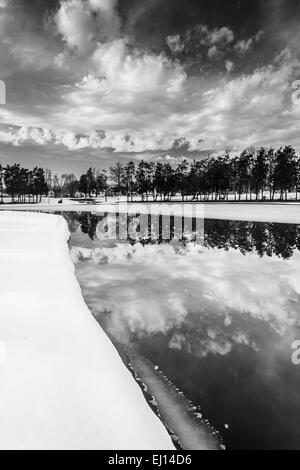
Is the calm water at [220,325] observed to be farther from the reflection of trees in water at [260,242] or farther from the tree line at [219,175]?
the tree line at [219,175]

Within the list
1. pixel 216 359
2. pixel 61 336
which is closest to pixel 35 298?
pixel 61 336

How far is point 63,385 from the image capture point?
14.0 feet

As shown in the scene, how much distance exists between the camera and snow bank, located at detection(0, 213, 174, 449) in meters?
3.41

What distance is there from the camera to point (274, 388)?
15.6 ft

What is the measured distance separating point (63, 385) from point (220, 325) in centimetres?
390

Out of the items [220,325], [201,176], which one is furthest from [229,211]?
[201,176]

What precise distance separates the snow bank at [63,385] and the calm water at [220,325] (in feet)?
2.81

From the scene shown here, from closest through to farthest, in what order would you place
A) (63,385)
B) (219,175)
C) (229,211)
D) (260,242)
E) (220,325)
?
(63,385) < (220,325) < (260,242) < (229,211) < (219,175)

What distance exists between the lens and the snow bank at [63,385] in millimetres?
3408

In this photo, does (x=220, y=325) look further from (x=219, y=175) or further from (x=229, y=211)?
(x=219, y=175)

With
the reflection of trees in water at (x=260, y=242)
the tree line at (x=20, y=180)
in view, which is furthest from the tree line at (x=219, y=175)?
the reflection of trees in water at (x=260, y=242)

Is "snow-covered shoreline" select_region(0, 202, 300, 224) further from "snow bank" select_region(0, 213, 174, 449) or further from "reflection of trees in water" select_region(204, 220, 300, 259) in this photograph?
"snow bank" select_region(0, 213, 174, 449)

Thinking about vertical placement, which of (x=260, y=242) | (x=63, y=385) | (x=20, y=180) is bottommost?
(x=63, y=385)

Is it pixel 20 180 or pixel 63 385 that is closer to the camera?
pixel 63 385
